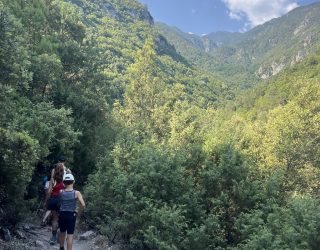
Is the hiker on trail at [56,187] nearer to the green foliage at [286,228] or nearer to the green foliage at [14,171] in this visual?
the green foliage at [14,171]

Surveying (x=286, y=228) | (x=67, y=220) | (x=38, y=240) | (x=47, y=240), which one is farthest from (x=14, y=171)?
(x=286, y=228)

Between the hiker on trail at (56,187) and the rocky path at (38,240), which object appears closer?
the hiker on trail at (56,187)

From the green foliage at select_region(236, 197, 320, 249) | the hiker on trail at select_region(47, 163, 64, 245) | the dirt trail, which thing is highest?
the hiker on trail at select_region(47, 163, 64, 245)

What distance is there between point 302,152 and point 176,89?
61.3 ft

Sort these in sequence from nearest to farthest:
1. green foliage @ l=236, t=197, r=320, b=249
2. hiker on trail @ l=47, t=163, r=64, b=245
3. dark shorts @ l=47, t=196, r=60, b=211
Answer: hiker on trail @ l=47, t=163, r=64, b=245 → dark shorts @ l=47, t=196, r=60, b=211 → green foliage @ l=236, t=197, r=320, b=249

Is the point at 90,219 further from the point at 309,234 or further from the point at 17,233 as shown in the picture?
the point at 309,234

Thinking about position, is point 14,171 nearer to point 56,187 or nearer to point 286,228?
point 56,187

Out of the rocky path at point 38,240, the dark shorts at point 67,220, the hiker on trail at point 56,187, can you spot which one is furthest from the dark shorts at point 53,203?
the dark shorts at point 67,220

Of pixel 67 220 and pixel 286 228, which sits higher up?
pixel 67 220

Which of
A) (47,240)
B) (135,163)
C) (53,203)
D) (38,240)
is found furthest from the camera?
(135,163)

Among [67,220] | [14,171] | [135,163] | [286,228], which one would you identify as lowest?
[286,228]

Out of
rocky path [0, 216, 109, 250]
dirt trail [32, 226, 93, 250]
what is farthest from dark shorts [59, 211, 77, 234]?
dirt trail [32, 226, 93, 250]

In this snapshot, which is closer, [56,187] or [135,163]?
[56,187]

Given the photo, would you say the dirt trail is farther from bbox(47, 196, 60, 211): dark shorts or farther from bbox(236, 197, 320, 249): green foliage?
bbox(236, 197, 320, 249): green foliage
